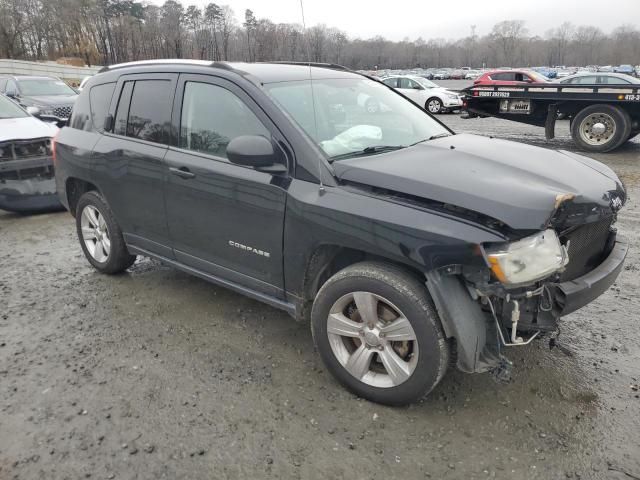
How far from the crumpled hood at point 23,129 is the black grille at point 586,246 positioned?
6.63 metres

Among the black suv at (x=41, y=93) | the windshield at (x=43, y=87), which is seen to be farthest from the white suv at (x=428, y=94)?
the black suv at (x=41, y=93)

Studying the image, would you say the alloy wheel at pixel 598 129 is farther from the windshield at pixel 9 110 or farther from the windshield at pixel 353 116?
the windshield at pixel 9 110

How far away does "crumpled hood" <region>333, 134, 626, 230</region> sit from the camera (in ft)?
7.97

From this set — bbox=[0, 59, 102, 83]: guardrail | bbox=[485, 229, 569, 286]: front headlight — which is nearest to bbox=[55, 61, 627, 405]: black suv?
bbox=[485, 229, 569, 286]: front headlight

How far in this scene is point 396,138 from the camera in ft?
11.5

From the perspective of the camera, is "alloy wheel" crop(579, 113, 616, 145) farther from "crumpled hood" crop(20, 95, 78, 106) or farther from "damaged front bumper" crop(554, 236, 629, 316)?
"crumpled hood" crop(20, 95, 78, 106)

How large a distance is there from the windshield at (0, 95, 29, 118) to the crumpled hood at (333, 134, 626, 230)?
6630 mm

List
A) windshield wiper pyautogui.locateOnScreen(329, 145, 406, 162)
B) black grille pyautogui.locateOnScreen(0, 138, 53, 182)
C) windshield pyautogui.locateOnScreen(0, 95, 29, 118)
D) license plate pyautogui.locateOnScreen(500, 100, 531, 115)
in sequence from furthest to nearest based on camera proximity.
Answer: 1. license plate pyautogui.locateOnScreen(500, 100, 531, 115)
2. windshield pyautogui.locateOnScreen(0, 95, 29, 118)
3. black grille pyautogui.locateOnScreen(0, 138, 53, 182)
4. windshield wiper pyautogui.locateOnScreen(329, 145, 406, 162)

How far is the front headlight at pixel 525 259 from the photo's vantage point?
236cm

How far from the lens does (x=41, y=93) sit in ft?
45.2

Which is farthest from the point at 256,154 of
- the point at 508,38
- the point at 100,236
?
the point at 508,38

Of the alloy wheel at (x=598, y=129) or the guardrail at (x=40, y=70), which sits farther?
the guardrail at (x=40, y=70)

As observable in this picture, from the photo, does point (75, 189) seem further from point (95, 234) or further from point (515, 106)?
point (515, 106)

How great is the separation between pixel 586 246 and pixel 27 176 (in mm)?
6628
